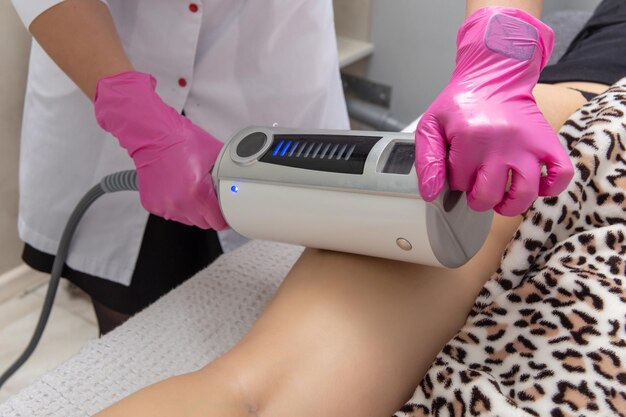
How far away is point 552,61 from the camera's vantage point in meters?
1.52

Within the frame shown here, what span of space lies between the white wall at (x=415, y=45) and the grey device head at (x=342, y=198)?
1.38 meters

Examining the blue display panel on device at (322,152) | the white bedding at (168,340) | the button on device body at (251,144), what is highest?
the blue display panel on device at (322,152)

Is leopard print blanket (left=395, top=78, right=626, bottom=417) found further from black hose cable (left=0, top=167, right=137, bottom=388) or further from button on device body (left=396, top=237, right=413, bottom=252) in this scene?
black hose cable (left=0, top=167, right=137, bottom=388)

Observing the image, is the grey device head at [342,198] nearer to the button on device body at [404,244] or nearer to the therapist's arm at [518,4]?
the button on device body at [404,244]

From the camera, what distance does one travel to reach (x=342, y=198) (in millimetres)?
706

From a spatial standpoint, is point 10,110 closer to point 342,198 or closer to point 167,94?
point 167,94

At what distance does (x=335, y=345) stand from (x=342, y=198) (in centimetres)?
18

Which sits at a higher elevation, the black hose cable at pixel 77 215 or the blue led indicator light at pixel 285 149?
the blue led indicator light at pixel 285 149

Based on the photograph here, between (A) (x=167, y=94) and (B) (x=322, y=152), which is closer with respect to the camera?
(B) (x=322, y=152)

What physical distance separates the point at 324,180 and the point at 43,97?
2.33ft

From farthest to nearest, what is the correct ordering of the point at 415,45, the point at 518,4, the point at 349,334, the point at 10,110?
the point at 415,45 → the point at 10,110 → the point at 518,4 → the point at 349,334

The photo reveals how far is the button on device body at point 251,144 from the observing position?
79 cm

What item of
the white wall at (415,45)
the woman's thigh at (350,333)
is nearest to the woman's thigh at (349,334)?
the woman's thigh at (350,333)

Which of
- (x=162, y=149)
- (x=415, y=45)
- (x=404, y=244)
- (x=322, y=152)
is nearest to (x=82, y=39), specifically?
(x=162, y=149)
